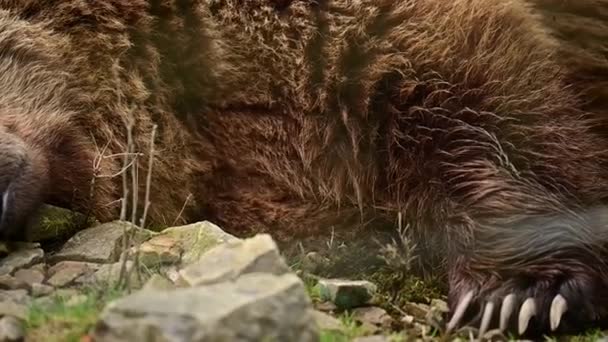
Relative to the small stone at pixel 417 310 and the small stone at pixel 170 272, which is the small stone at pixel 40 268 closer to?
the small stone at pixel 170 272

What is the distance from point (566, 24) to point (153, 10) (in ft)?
4.93

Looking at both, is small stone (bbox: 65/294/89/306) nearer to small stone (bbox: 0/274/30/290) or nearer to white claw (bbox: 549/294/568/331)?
small stone (bbox: 0/274/30/290)

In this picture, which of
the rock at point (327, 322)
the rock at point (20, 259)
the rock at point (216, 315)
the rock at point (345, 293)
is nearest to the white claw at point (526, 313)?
the rock at point (345, 293)

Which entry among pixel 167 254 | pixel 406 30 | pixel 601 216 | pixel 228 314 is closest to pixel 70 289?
pixel 167 254

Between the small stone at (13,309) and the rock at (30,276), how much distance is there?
342 mm

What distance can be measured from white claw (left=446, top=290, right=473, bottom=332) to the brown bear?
12 cm

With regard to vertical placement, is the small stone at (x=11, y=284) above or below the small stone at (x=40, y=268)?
above

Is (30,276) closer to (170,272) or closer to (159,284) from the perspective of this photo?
(170,272)

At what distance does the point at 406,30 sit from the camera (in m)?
3.80

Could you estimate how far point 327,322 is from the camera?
9.56 feet

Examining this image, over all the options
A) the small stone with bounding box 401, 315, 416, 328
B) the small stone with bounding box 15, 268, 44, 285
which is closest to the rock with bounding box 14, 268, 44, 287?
the small stone with bounding box 15, 268, 44, 285

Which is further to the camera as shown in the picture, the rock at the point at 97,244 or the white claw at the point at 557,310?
the rock at the point at 97,244

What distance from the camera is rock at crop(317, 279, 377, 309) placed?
316 cm

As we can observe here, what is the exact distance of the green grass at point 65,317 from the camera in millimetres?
2486
